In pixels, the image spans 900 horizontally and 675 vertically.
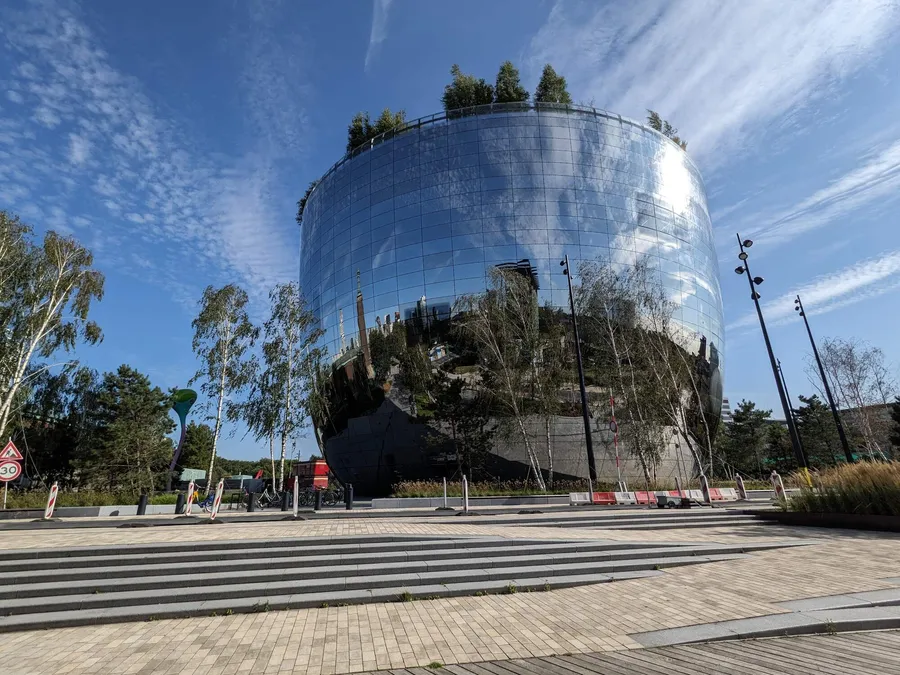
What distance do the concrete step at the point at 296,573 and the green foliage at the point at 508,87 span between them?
39.3 metres

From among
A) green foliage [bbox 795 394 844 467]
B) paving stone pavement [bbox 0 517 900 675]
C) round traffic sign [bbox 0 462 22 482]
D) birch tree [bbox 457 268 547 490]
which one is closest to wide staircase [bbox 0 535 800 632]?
paving stone pavement [bbox 0 517 900 675]

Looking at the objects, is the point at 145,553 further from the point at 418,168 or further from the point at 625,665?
the point at 418,168

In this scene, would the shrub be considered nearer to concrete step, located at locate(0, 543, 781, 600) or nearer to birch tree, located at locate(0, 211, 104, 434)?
concrete step, located at locate(0, 543, 781, 600)

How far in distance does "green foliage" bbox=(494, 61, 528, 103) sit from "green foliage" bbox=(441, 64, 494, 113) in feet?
2.55

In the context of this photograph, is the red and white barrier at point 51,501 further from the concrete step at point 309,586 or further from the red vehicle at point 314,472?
the red vehicle at point 314,472

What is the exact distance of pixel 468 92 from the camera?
3984 cm

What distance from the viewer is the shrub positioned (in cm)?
1167

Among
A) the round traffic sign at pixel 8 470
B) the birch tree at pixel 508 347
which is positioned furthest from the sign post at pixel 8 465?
the birch tree at pixel 508 347

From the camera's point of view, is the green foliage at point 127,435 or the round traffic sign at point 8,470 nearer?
the round traffic sign at point 8,470

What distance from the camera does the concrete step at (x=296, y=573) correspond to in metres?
6.43

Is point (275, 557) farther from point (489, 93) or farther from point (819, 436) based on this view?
point (819, 436)

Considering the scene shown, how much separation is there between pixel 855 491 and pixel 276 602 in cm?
1467

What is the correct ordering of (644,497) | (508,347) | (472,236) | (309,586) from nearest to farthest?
1. (309,586)
2. (644,497)
3. (508,347)
4. (472,236)

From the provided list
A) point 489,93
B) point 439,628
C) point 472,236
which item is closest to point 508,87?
point 489,93
